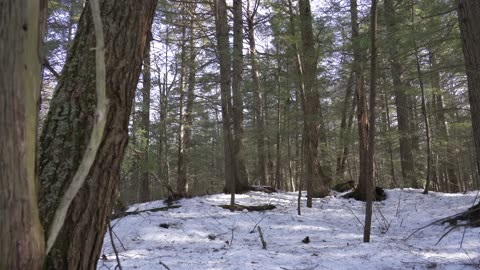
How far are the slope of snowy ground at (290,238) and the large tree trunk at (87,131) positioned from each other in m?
1.86

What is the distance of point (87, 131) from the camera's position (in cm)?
187

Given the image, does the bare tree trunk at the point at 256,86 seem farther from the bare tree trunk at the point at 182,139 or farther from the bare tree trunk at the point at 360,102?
the bare tree trunk at the point at 360,102

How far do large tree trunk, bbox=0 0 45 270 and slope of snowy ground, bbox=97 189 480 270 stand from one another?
2605mm

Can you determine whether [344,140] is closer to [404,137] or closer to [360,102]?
[404,137]

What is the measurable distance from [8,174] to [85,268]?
93 centimetres

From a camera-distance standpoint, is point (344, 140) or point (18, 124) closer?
point (18, 124)

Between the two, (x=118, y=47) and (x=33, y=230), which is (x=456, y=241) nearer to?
(x=118, y=47)

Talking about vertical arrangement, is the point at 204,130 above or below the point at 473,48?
above

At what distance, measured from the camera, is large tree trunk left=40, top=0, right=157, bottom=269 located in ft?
5.82

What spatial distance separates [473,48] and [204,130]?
15.6 meters

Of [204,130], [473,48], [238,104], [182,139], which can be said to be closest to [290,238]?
[473,48]

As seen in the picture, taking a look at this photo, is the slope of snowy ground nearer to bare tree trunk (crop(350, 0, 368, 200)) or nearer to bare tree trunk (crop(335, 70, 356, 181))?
bare tree trunk (crop(350, 0, 368, 200))

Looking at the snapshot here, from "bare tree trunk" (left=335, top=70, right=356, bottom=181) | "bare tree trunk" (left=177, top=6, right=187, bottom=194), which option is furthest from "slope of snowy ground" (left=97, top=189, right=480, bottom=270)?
"bare tree trunk" (left=177, top=6, right=187, bottom=194)

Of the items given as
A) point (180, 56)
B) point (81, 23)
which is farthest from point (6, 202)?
point (180, 56)
